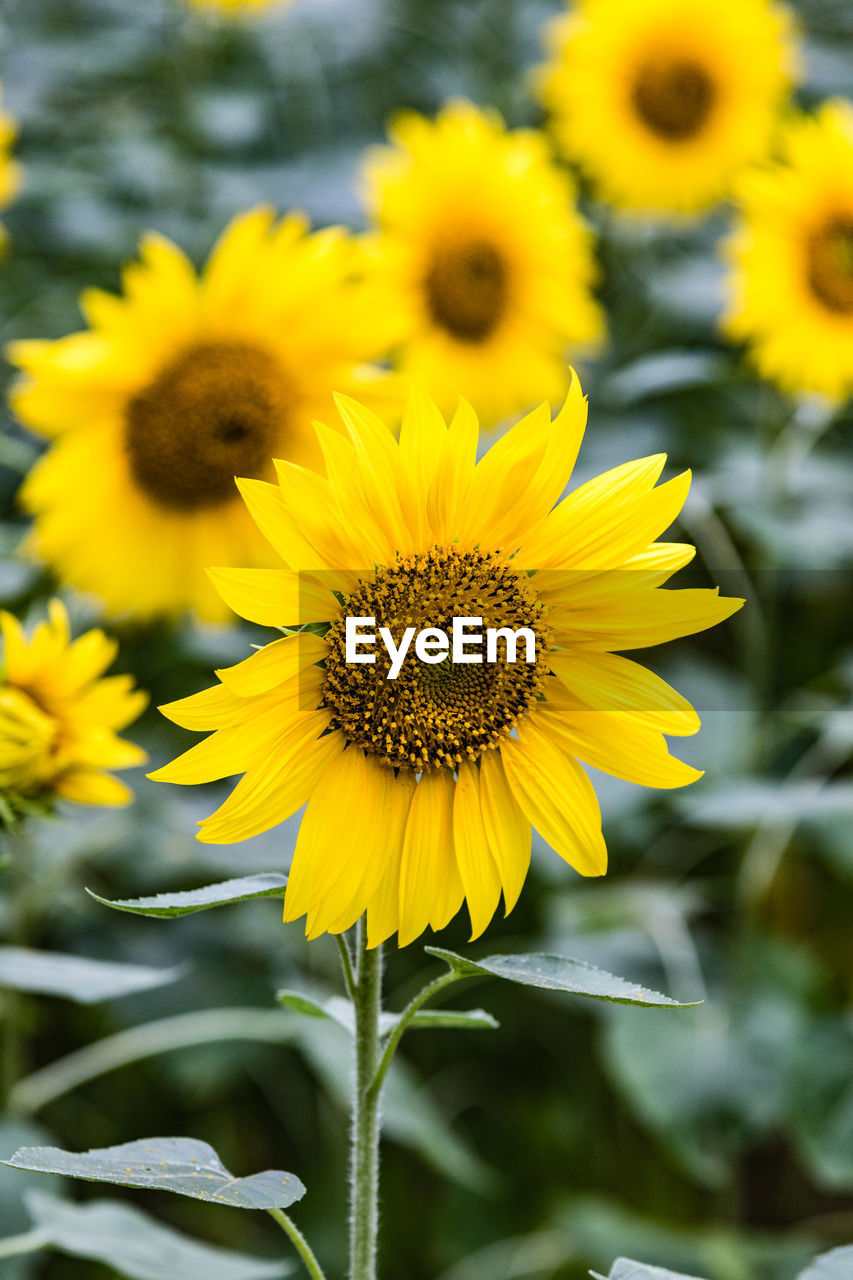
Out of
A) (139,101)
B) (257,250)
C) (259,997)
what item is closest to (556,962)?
(257,250)

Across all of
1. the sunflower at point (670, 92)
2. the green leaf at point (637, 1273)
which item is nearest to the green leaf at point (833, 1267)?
the green leaf at point (637, 1273)

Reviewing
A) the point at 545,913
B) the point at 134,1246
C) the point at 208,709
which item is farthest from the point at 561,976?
the point at 545,913

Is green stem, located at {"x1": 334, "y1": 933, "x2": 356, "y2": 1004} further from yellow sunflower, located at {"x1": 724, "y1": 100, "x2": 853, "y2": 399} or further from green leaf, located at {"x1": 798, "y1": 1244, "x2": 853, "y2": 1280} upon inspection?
yellow sunflower, located at {"x1": 724, "y1": 100, "x2": 853, "y2": 399}

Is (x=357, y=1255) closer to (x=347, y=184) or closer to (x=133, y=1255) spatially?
(x=133, y=1255)

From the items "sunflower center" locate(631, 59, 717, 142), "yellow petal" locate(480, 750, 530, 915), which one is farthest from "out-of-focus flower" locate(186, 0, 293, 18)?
"yellow petal" locate(480, 750, 530, 915)

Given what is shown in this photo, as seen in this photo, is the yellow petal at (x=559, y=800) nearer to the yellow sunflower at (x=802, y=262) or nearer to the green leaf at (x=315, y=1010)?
the green leaf at (x=315, y=1010)

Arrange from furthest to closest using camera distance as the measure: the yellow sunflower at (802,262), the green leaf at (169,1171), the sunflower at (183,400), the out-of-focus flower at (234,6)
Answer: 1. the out-of-focus flower at (234,6)
2. the yellow sunflower at (802,262)
3. the sunflower at (183,400)
4. the green leaf at (169,1171)

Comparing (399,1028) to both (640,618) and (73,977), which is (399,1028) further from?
(73,977)
